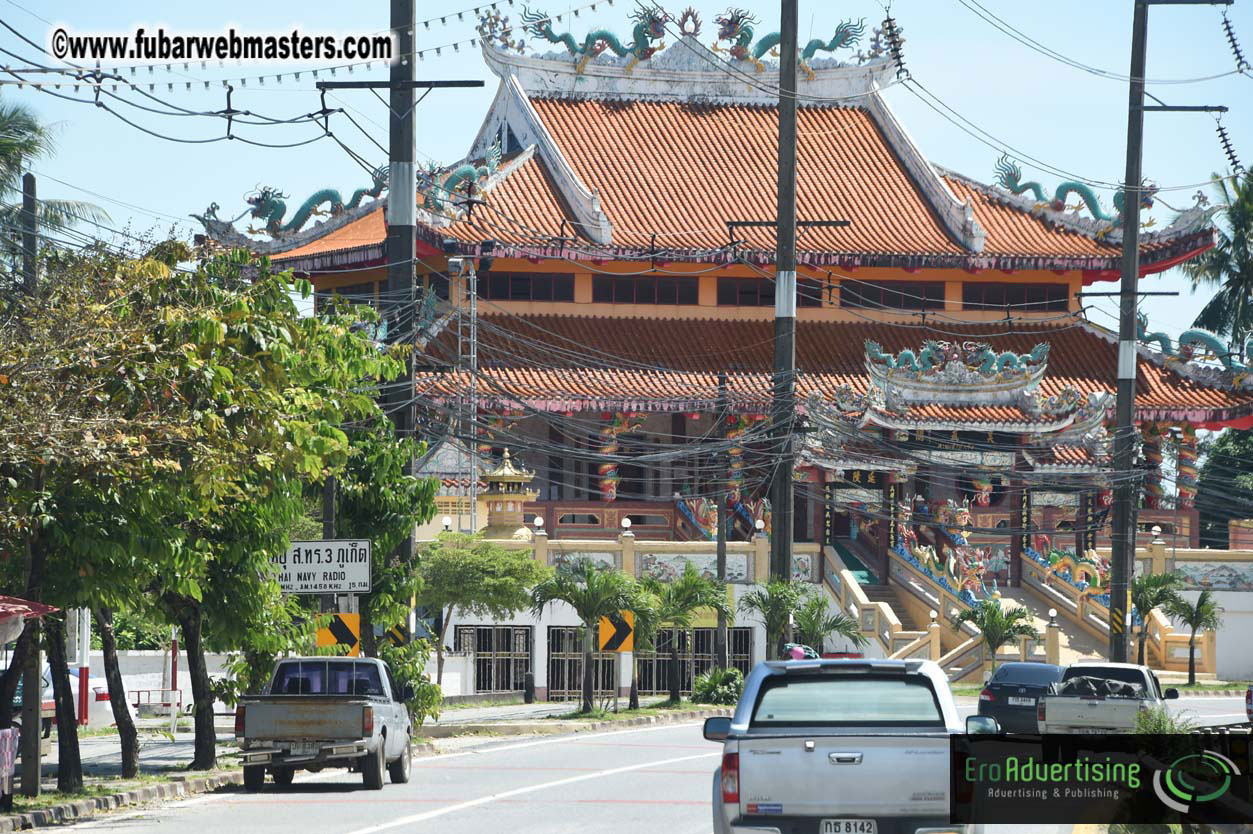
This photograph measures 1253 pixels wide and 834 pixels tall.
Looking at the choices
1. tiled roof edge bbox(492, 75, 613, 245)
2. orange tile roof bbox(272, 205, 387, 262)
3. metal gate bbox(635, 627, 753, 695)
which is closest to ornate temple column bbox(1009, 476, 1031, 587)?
metal gate bbox(635, 627, 753, 695)

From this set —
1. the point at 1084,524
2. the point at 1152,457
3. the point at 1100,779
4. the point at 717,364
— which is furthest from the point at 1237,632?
the point at 1100,779

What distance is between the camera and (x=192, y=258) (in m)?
23.5

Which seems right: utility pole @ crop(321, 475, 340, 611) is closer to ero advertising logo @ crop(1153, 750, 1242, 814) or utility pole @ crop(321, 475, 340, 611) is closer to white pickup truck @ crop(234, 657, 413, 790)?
white pickup truck @ crop(234, 657, 413, 790)

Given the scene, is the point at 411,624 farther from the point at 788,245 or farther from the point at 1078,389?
the point at 1078,389

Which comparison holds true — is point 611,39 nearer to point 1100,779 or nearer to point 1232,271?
point 1232,271

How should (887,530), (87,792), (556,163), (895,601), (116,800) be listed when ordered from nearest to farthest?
(116,800) < (87,792) < (895,601) < (887,530) < (556,163)

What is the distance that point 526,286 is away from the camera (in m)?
60.2

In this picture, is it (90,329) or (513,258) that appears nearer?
(90,329)

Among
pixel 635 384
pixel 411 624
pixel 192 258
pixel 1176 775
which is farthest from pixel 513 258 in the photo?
pixel 1176 775

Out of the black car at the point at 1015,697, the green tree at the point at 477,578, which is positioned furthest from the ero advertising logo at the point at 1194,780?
the green tree at the point at 477,578

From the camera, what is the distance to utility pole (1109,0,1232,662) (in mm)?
45188

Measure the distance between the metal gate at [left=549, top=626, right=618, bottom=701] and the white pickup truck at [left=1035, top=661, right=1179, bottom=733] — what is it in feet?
75.0

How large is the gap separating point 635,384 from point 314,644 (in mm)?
27274

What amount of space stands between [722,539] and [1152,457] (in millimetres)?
17438
